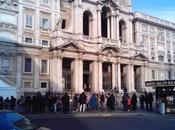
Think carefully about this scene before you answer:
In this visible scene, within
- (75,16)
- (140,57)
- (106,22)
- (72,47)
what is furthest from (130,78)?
(75,16)

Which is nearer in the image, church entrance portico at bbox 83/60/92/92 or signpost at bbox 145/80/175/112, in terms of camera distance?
signpost at bbox 145/80/175/112

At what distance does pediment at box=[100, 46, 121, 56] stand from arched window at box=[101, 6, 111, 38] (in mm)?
2693

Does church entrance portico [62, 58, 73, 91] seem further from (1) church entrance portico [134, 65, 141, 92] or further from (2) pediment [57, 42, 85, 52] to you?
(1) church entrance portico [134, 65, 141, 92]

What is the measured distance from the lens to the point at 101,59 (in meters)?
42.6

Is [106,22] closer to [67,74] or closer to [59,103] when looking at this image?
[67,74]

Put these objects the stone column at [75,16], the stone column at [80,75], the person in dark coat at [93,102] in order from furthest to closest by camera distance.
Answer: the stone column at [75,16], the stone column at [80,75], the person in dark coat at [93,102]

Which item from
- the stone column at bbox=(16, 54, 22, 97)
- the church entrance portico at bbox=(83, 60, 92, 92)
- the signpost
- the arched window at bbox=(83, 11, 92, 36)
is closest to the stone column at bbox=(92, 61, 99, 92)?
the church entrance portico at bbox=(83, 60, 92, 92)

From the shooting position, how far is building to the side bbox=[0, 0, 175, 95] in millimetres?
35781

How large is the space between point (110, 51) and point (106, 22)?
232 inches

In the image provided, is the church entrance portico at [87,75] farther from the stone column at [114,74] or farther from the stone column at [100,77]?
the stone column at [114,74]

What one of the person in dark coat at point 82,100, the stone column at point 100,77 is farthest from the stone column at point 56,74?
the person in dark coat at point 82,100

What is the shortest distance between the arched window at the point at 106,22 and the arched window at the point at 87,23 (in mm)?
3203

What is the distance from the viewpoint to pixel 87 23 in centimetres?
4516

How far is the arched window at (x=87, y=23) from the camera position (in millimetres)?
44219
